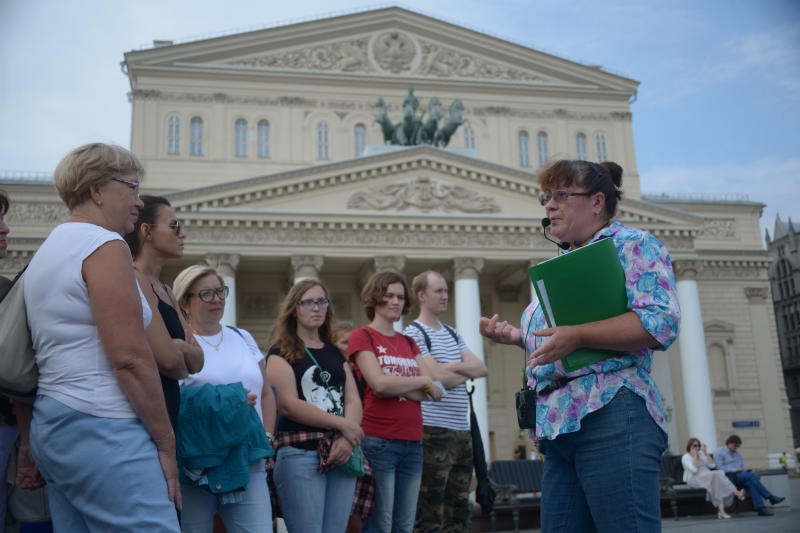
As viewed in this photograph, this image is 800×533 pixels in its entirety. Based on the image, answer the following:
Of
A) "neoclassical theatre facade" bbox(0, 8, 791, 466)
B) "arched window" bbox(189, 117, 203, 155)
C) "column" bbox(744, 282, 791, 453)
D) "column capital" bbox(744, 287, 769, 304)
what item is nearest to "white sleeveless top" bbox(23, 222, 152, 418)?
"neoclassical theatre facade" bbox(0, 8, 791, 466)

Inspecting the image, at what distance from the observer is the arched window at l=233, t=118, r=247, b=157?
105ft

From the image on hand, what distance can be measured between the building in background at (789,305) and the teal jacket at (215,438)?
56125 millimetres

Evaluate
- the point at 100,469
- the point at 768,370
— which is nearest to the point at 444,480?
the point at 100,469

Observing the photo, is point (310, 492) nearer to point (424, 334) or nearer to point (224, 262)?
point (424, 334)

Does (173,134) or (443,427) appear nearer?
(443,427)

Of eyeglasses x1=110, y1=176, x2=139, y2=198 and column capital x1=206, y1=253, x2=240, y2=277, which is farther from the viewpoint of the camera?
column capital x1=206, y1=253, x2=240, y2=277

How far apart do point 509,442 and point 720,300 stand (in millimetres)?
11149

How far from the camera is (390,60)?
34.4m

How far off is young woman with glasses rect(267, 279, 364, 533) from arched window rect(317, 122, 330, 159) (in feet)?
91.5

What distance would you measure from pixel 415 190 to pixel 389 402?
786 inches

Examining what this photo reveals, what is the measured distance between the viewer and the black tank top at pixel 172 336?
3.16 metres

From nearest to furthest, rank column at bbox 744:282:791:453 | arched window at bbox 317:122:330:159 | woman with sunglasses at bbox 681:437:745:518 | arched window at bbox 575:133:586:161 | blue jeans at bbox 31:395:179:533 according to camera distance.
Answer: blue jeans at bbox 31:395:179:533
woman with sunglasses at bbox 681:437:745:518
column at bbox 744:282:791:453
arched window at bbox 317:122:330:159
arched window at bbox 575:133:586:161

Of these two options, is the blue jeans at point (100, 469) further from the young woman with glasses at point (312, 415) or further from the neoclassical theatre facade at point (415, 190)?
the neoclassical theatre facade at point (415, 190)

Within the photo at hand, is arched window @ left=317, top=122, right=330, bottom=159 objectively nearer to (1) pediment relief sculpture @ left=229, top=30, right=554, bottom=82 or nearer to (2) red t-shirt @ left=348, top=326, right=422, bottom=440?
(1) pediment relief sculpture @ left=229, top=30, right=554, bottom=82
